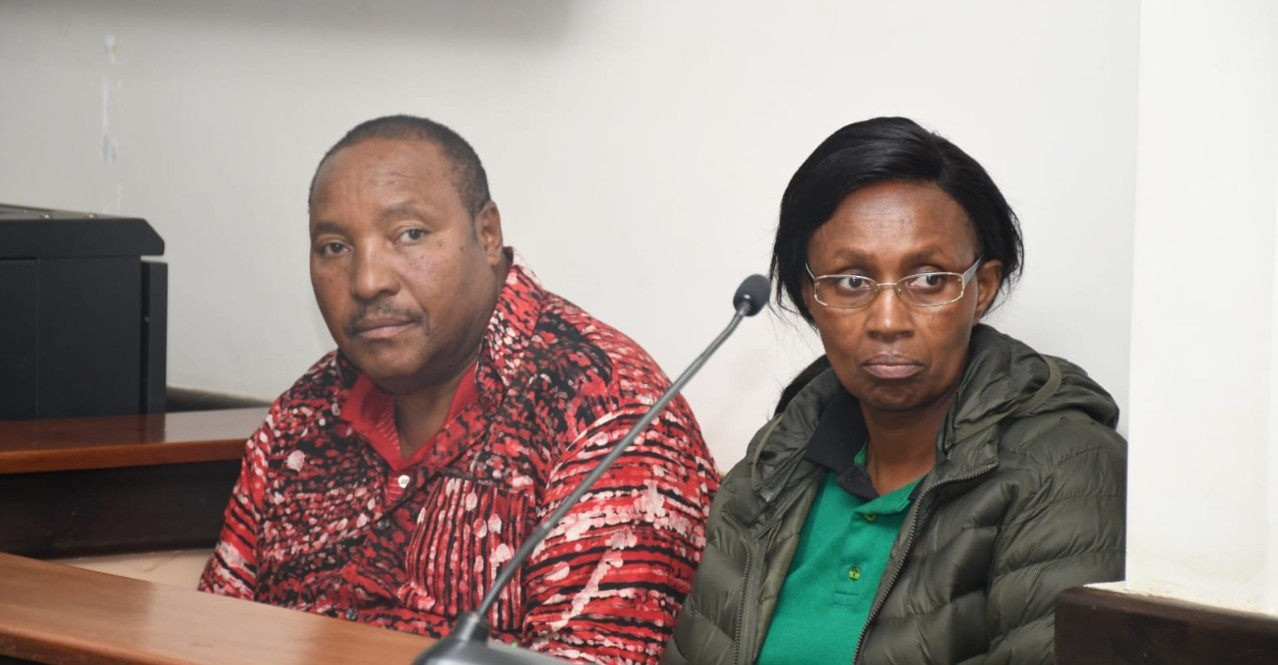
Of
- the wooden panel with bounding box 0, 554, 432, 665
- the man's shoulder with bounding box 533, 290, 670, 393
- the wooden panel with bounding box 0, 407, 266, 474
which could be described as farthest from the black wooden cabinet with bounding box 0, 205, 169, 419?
the man's shoulder with bounding box 533, 290, 670, 393

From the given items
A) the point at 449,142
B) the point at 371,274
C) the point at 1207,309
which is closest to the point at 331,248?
the point at 371,274

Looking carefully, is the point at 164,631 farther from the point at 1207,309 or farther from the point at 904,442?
the point at 1207,309

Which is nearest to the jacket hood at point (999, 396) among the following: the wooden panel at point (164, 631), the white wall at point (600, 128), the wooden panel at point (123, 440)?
the white wall at point (600, 128)

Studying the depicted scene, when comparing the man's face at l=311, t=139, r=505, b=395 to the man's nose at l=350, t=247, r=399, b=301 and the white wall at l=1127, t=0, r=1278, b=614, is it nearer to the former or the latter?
the man's nose at l=350, t=247, r=399, b=301

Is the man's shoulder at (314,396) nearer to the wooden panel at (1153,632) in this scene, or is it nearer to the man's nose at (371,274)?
the man's nose at (371,274)

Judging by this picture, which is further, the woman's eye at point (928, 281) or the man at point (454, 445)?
the man at point (454, 445)

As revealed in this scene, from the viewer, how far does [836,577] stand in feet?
6.89

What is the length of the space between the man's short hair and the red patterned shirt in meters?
0.14

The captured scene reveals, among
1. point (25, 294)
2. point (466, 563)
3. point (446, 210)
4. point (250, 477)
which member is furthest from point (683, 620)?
point (25, 294)

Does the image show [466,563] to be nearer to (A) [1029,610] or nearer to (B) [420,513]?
(B) [420,513]

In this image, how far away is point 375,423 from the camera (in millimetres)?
2682

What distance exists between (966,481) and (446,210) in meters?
1.02

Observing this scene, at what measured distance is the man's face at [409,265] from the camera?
258 cm

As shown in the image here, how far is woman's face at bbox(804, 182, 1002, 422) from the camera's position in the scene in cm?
208
